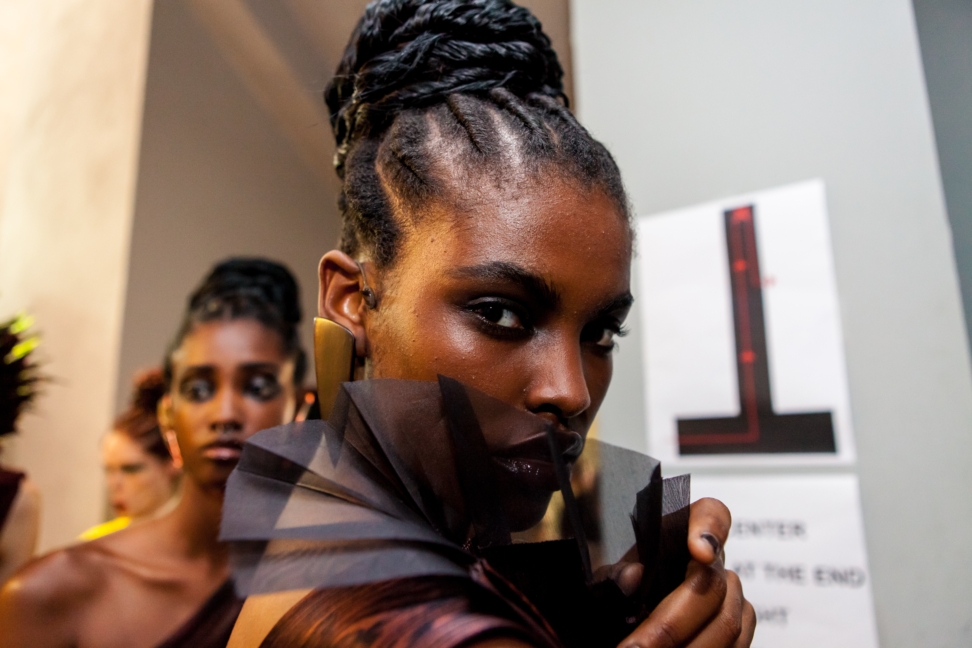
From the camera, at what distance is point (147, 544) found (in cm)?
112

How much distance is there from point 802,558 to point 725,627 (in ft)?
1.47

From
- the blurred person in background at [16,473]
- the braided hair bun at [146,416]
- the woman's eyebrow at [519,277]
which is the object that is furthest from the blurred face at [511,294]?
the blurred person in background at [16,473]

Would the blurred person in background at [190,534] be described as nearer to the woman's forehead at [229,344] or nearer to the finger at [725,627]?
the woman's forehead at [229,344]

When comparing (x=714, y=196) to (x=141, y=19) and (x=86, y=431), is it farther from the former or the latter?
(x=86, y=431)

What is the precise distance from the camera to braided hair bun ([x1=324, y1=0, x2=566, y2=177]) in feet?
2.16

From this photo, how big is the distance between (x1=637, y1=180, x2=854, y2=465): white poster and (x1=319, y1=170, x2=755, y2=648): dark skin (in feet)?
1.15

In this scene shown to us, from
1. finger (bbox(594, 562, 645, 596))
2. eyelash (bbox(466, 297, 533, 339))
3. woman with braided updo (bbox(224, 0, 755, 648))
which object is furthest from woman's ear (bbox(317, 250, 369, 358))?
finger (bbox(594, 562, 645, 596))

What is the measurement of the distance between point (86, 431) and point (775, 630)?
4.77 ft

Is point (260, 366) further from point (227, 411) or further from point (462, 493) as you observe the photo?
point (462, 493)

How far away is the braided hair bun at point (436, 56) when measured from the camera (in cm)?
66

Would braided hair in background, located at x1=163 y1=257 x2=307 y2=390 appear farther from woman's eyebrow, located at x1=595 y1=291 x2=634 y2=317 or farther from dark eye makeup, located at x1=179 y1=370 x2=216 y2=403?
woman's eyebrow, located at x1=595 y1=291 x2=634 y2=317

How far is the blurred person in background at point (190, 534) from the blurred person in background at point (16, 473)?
0.30 meters

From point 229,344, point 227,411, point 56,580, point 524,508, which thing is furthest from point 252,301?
point 524,508

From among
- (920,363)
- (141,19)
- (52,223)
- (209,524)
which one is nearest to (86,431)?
(52,223)
